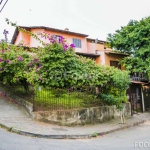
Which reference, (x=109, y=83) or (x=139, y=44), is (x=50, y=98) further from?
(x=139, y=44)

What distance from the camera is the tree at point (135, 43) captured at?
18531 mm

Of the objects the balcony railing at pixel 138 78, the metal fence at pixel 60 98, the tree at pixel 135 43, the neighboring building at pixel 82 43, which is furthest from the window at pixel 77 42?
the metal fence at pixel 60 98

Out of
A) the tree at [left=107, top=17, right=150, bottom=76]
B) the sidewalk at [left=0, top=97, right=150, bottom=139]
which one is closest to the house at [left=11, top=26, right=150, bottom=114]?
the tree at [left=107, top=17, right=150, bottom=76]

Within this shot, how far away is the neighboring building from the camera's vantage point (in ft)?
69.8

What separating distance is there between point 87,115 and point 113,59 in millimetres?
14280

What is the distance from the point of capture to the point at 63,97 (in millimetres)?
11047

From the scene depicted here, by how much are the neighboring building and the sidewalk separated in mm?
11162

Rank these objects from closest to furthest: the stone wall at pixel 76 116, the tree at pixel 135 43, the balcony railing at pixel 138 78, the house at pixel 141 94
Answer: the stone wall at pixel 76 116 → the house at pixel 141 94 → the tree at pixel 135 43 → the balcony railing at pixel 138 78

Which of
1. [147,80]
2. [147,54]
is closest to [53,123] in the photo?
[147,54]

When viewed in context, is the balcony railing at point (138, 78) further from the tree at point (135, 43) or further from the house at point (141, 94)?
the tree at point (135, 43)

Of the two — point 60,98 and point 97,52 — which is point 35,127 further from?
point 97,52

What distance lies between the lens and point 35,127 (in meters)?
8.36

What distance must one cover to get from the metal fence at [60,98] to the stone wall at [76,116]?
0.47 meters

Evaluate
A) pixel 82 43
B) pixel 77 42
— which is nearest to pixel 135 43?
pixel 82 43
